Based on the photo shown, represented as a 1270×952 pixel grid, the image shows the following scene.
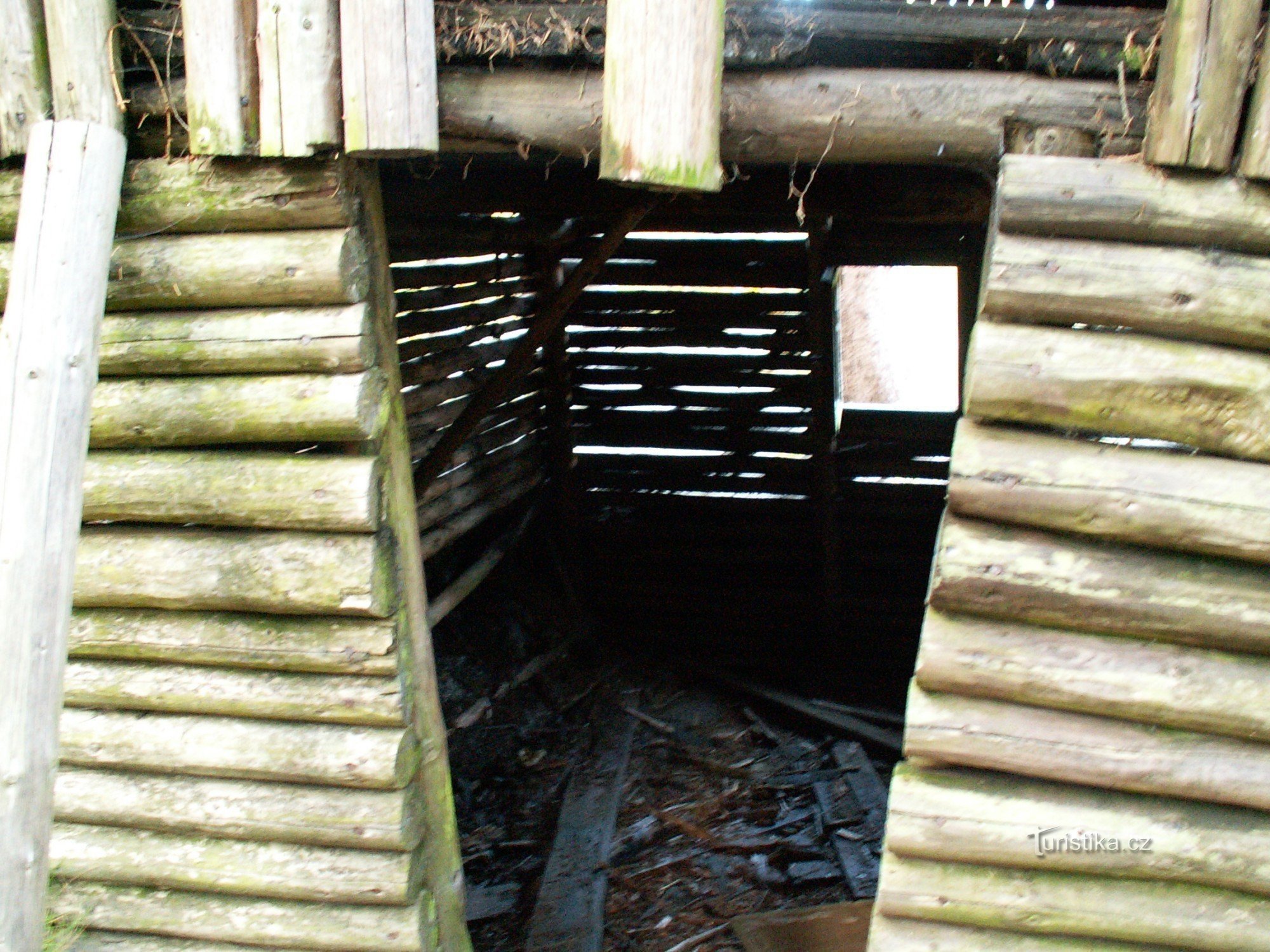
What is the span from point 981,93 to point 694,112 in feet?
2.36

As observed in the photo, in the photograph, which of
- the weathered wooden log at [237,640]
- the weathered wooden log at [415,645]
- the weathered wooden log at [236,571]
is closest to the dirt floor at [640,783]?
the weathered wooden log at [415,645]

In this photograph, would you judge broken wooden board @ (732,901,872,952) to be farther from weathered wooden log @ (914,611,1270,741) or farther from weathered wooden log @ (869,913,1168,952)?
weathered wooden log @ (914,611,1270,741)

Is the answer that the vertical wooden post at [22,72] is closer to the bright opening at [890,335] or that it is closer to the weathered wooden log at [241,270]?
the weathered wooden log at [241,270]

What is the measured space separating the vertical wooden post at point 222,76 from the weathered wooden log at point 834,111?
1.60 ft

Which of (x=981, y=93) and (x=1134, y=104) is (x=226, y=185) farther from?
(x=1134, y=104)

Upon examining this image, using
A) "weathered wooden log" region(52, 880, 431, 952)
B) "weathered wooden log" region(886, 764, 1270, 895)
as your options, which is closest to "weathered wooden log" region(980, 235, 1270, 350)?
"weathered wooden log" region(886, 764, 1270, 895)

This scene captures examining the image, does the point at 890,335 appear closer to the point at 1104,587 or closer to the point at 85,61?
the point at 1104,587

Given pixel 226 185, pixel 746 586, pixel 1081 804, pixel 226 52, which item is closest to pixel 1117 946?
pixel 1081 804

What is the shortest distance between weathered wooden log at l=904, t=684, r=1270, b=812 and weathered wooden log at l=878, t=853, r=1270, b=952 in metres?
0.21

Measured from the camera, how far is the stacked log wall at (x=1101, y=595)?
247cm

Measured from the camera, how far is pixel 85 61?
2754 millimetres

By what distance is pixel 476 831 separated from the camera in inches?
209

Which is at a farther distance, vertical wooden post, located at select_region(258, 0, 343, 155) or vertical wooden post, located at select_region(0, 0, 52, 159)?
vertical wooden post, located at select_region(0, 0, 52, 159)

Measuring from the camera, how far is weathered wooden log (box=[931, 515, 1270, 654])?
8.31ft
